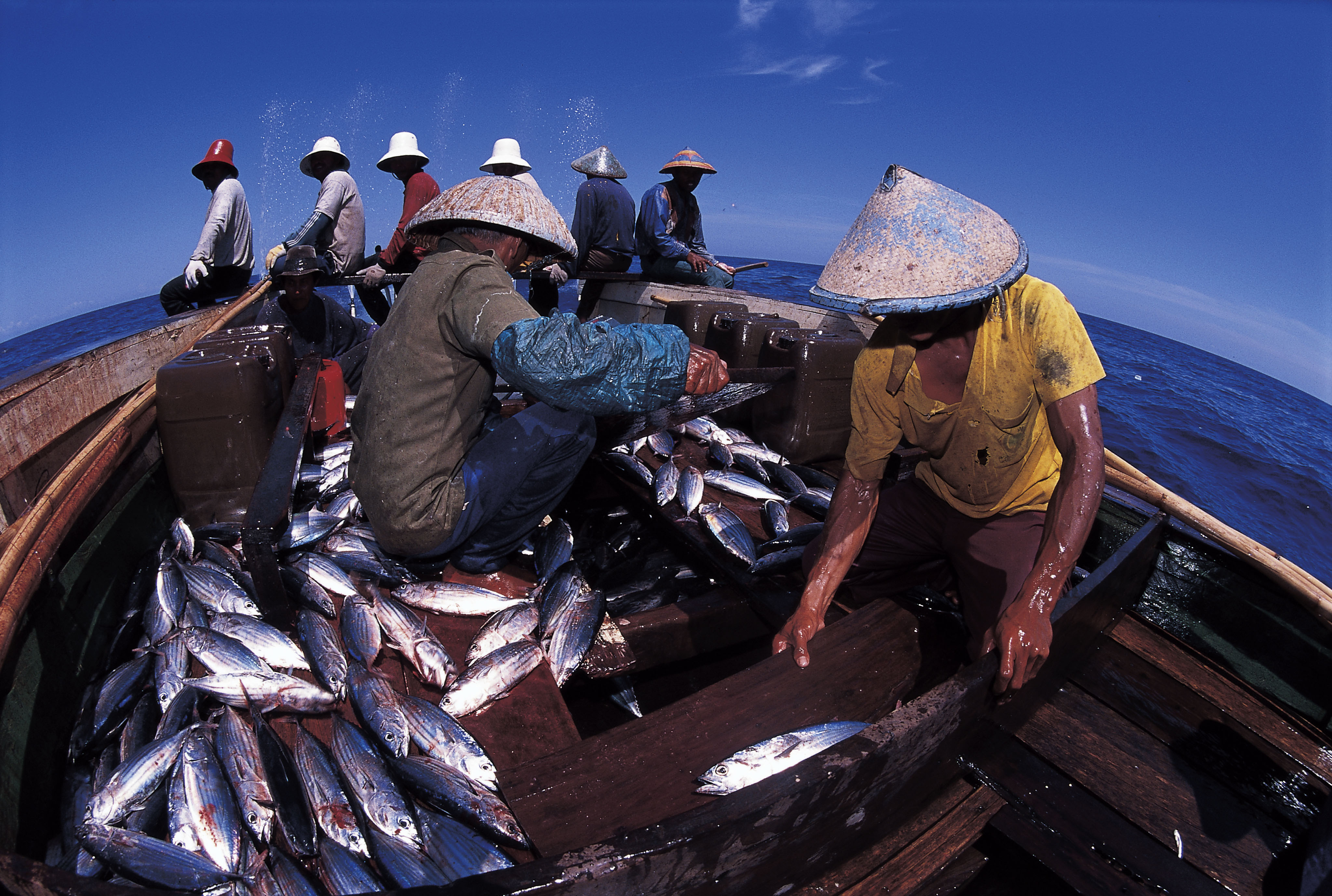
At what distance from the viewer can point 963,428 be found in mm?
2949

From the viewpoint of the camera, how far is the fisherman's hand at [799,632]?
8.71ft

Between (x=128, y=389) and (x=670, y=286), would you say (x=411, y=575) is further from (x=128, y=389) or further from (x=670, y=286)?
(x=670, y=286)

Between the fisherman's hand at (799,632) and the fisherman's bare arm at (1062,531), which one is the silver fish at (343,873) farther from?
the fisherman's bare arm at (1062,531)

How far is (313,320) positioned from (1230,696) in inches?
306

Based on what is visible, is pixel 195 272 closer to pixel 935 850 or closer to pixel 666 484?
pixel 666 484

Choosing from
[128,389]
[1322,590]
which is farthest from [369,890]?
[128,389]

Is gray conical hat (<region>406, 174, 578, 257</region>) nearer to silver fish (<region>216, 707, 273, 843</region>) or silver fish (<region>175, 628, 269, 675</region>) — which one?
silver fish (<region>175, 628, 269, 675</region>)

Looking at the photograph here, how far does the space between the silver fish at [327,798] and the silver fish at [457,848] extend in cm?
23

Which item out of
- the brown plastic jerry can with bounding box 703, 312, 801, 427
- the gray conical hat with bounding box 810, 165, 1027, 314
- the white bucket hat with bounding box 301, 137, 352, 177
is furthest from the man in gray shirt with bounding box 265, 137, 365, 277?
the gray conical hat with bounding box 810, 165, 1027, 314

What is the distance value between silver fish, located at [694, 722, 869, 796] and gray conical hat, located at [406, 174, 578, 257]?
2475 mm

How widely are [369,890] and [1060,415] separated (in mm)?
3142

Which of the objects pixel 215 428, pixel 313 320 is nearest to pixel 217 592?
pixel 215 428

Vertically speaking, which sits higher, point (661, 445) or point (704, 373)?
point (704, 373)

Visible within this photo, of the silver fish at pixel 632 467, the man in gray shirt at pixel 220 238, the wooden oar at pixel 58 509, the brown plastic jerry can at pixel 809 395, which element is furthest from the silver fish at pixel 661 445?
the man in gray shirt at pixel 220 238
